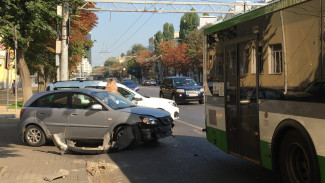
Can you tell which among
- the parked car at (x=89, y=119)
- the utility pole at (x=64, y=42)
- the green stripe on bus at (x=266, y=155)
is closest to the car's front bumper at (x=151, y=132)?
the parked car at (x=89, y=119)

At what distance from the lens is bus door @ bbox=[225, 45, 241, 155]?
6.61 meters

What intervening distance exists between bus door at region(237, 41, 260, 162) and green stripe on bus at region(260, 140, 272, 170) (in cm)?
15

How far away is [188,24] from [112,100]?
84.7 meters

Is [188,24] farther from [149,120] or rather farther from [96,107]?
[96,107]

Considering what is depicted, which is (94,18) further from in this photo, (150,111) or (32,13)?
(150,111)

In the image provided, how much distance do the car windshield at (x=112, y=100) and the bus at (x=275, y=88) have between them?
10.4 feet

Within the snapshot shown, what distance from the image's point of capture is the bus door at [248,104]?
5988 millimetres

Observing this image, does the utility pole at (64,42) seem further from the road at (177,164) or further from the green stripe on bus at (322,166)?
→ the green stripe on bus at (322,166)

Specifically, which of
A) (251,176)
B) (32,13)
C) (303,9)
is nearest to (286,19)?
(303,9)

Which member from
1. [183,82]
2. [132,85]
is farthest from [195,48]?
[183,82]

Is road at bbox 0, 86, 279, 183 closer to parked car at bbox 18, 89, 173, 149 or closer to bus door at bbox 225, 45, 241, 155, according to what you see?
parked car at bbox 18, 89, 173, 149

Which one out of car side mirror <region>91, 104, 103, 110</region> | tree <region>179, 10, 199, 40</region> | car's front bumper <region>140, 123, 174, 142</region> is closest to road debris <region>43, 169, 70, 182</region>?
car side mirror <region>91, 104, 103, 110</region>

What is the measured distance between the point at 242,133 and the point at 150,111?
394cm

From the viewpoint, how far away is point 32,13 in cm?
1903
